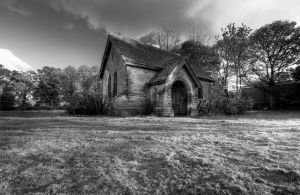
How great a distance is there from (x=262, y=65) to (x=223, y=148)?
1095 inches

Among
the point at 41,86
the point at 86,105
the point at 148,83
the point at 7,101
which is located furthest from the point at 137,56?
the point at 41,86

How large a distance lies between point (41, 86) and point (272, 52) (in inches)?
1756

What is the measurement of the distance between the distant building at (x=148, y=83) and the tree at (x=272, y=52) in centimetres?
1686

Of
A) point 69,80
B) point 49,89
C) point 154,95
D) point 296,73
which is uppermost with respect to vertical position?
point 69,80

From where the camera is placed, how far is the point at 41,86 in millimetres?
38031

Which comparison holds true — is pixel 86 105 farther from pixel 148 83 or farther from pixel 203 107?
pixel 203 107

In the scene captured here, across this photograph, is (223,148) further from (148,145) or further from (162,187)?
(162,187)

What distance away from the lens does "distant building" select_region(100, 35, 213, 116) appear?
1233cm

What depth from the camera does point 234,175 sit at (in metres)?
1.86

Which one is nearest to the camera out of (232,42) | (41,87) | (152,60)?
(152,60)

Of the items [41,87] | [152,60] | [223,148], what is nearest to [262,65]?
[152,60]

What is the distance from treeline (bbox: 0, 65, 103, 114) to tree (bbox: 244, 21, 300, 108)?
26.1 m

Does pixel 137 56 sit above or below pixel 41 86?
below

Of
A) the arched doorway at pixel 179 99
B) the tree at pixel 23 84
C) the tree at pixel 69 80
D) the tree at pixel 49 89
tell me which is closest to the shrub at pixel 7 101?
the tree at pixel 23 84
